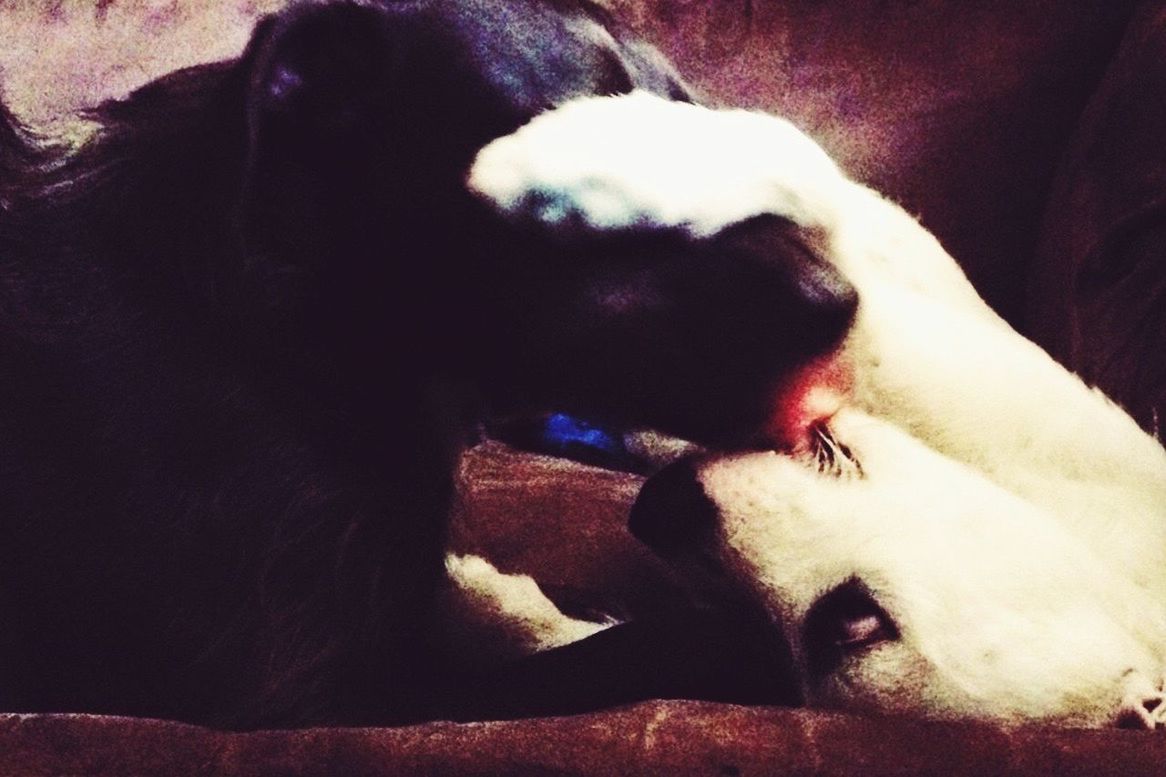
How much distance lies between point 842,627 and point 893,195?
918mm

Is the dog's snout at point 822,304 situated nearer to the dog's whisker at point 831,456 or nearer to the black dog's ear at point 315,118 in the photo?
the dog's whisker at point 831,456

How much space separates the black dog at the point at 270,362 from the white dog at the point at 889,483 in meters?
0.08

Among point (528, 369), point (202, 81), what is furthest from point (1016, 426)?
point (202, 81)

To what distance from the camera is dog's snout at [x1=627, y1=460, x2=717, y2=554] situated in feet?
2.29

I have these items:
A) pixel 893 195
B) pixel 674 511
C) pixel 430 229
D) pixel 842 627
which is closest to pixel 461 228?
pixel 430 229

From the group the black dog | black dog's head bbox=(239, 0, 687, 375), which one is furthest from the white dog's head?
black dog's head bbox=(239, 0, 687, 375)

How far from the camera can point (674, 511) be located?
0.71 meters

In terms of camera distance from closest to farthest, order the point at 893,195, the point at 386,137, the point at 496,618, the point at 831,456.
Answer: the point at 831,456 → the point at 386,137 → the point at 496,618 → the point at 893,195

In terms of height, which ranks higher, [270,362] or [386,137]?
[386,137]

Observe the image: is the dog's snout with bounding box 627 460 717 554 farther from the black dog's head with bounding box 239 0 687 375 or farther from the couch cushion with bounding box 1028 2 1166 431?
the couch cushion with bounding box 1028 2 1166 431

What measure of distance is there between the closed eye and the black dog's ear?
1.47 feet

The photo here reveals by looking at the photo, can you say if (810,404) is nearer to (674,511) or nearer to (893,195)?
(674,511)

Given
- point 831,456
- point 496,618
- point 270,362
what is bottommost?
point 496,618

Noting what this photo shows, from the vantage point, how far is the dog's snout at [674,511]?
27.5 inches
